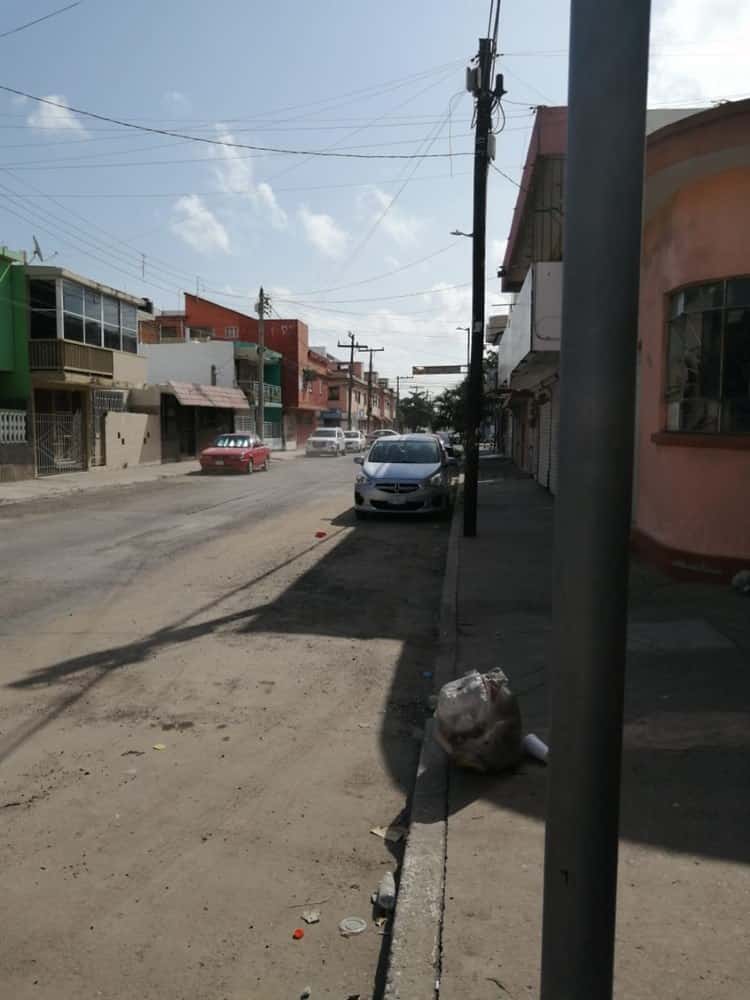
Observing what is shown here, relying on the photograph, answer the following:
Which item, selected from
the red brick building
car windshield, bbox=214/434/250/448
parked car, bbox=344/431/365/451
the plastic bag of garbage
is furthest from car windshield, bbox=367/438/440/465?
the red brick building

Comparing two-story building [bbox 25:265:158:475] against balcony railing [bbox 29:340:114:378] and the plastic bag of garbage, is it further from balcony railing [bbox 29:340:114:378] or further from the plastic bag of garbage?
the plastic bag of garbage

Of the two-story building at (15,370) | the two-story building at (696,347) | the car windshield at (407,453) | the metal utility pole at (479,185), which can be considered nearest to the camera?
the two-story building at (696,347)

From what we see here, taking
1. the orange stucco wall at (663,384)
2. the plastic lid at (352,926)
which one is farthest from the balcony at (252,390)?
the plastic lid at (352,926)

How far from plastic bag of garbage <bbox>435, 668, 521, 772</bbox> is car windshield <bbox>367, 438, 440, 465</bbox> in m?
11.8

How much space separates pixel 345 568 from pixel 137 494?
41.5ft

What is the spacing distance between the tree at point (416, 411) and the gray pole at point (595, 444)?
10987cm

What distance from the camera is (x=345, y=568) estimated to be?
10.4 m

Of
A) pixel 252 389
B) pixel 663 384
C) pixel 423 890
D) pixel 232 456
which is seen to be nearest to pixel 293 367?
pixel 252 389

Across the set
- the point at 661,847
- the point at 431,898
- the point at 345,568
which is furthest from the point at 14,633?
the point at 661,847

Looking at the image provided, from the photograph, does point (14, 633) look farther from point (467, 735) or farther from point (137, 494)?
point (137, 494)

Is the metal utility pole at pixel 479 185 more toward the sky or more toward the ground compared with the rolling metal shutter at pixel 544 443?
more toward the sky

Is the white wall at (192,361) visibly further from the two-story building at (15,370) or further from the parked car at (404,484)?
the parked car at (404,484)

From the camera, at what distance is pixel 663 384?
30.7 ft

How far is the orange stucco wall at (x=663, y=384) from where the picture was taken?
801cm
